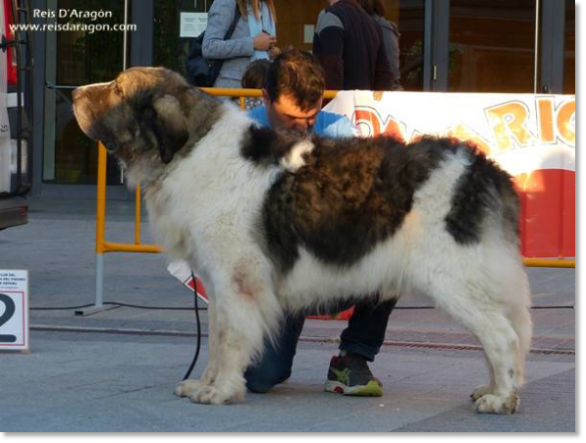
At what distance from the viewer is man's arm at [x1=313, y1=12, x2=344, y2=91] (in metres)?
9.73

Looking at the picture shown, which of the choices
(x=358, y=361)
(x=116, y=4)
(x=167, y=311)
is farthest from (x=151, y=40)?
(x=358, y=361)

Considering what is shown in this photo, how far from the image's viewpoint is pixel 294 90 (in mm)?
6312

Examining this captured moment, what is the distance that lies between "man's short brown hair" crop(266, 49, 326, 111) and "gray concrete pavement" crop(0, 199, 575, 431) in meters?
1.15

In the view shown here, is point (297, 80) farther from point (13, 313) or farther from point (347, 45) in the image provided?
point (347, 45)

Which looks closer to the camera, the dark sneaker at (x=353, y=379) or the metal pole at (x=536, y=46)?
the dark sneaker at (x=353, y=379)

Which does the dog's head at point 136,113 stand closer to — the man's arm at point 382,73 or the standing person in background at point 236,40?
the standing person in background at point 236,40

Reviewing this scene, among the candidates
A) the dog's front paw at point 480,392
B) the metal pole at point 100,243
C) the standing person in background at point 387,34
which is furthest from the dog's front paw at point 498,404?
the standing person in background at point 387,34

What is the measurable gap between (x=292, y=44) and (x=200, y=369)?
31.0ft

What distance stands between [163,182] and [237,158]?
0.37 m

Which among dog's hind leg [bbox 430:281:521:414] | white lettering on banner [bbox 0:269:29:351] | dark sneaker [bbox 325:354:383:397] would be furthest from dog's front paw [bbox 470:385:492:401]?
white lettering on banner [bbox 0:269:29:351]

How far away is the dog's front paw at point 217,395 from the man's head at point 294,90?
133 cm

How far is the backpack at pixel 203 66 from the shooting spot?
980 centimetres

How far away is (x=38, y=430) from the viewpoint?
5.48 metres

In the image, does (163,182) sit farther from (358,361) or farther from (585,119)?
(585,119)
